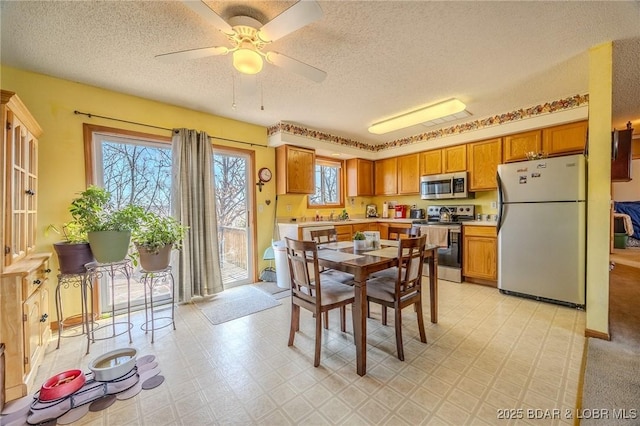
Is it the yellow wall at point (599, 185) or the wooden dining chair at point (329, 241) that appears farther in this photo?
the wooden dining chair at point (329, 241)

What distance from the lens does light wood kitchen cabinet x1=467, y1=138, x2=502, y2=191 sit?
12.8ft

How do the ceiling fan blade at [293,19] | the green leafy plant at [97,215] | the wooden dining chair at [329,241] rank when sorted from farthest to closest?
the wooden dining chair at [329,241] → the green leafy plant at [97,215] → the ceiling fan blade at [293,19]

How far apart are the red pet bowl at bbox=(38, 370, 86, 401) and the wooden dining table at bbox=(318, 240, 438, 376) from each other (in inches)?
68.3

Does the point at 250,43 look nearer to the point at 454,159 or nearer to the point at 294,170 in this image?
the point at 294,170

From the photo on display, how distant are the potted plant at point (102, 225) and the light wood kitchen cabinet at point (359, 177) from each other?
3.90 metres

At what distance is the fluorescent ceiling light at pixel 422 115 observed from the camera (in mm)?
3262

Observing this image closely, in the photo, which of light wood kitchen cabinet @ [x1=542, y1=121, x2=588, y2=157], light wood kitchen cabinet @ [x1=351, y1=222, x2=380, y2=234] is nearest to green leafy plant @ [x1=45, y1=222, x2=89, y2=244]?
light wood kitchen cabinet @ [x1=351, y1=222, x2=380, y2=234]

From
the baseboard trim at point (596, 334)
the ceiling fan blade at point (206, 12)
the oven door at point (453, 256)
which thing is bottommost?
the baseboard trim at point (596, 334)

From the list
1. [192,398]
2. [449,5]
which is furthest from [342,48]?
[192,398]

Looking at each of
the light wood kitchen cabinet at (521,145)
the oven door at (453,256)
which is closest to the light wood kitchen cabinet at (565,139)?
the light wood kitchen cabinet at (521,145)

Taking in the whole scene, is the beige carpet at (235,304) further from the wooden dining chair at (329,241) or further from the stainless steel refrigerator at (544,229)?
the stainless steel refrigerator at (544,229)

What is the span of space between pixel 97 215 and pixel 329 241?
217 centimetres

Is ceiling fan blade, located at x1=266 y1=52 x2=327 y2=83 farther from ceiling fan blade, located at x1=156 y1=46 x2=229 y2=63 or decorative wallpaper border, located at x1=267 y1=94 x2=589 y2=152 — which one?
decorative wallpaper border, located at x1=267 y1=94 x2=589 y2=152

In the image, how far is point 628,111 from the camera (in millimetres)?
3760
